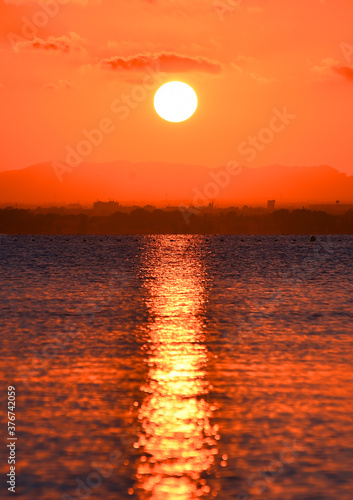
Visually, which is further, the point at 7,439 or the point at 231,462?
the point at 7,439

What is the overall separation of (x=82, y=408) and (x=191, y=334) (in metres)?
19.6

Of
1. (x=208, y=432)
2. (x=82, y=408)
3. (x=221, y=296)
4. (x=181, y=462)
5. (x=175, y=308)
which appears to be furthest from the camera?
(x=221, y=296)

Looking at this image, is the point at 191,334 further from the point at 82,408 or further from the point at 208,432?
the point at 208,432

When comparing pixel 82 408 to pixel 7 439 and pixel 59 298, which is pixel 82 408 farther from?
pixel 59 298

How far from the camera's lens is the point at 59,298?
218 feet

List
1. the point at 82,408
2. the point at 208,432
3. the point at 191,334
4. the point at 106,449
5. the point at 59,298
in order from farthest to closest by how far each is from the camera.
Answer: the point at 59,298 → the point at 191,334 → the point at 82,408 → the point at 208,432 → the point at 106,449

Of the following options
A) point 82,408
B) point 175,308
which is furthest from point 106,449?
point 175,308

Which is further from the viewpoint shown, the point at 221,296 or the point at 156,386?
the point at 221,296

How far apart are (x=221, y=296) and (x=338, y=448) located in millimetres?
51941

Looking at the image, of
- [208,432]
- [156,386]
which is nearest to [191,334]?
[156,386]

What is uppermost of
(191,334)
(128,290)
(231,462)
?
(128,290)

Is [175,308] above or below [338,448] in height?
above

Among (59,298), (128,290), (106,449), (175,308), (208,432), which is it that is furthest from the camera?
(128,290)

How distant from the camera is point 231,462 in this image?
17.9 meters
